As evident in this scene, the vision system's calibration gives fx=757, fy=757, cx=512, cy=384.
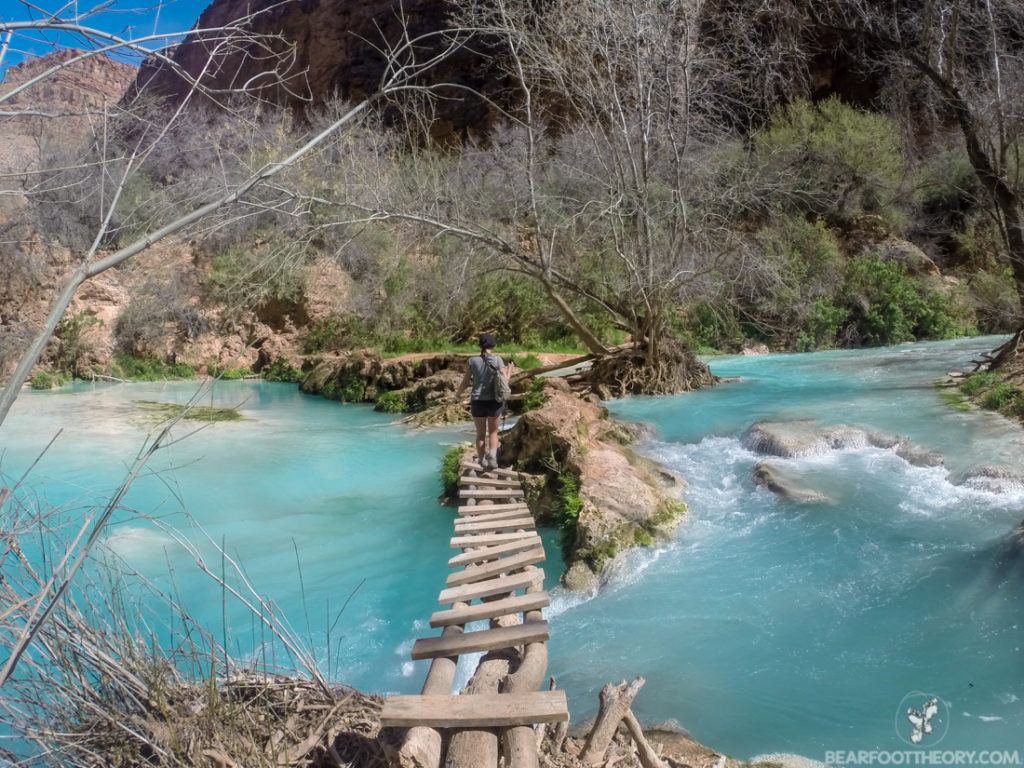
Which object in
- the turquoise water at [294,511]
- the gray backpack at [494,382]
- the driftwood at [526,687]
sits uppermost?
the gray backpack at [494,382]

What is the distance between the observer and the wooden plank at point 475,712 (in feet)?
9.18

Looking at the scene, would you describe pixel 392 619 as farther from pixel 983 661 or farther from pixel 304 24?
pixel 304 24

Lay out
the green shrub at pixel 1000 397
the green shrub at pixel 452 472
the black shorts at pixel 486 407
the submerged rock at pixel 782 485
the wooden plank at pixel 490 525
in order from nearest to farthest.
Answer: the wooden plank at pixel 490 525 < the submerged rock at pixel 782 485 < the black shorts at pixel 486 407 < the green shrub at pixel 452 472 < the green shrub at pixel 1000 397

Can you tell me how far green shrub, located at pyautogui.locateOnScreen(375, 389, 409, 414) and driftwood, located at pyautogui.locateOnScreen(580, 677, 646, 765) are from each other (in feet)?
36.6

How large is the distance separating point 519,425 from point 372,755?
602cm

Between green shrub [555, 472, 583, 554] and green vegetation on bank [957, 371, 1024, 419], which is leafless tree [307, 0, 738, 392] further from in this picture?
green shrub [555, 472, 583, 554]

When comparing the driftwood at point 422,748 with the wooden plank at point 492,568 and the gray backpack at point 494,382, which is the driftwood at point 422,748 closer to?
the wooden plank at point 492,568

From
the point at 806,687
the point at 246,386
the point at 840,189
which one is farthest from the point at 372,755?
the point at 840,189

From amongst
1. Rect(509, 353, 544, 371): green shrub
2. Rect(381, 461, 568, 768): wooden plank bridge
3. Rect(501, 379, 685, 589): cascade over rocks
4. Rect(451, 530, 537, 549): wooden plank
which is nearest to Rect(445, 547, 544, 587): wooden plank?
Rect(381, 461, 568, 768): wooden plank bridge

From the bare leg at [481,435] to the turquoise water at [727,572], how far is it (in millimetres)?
834

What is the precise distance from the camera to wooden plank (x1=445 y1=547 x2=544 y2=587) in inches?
187

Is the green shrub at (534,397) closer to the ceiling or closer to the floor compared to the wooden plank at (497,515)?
closer to the ceiling

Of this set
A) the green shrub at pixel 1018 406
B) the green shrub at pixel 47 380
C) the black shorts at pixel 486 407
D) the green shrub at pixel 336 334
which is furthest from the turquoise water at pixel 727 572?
the green shrub at pixel 336 334

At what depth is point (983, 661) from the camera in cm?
433
